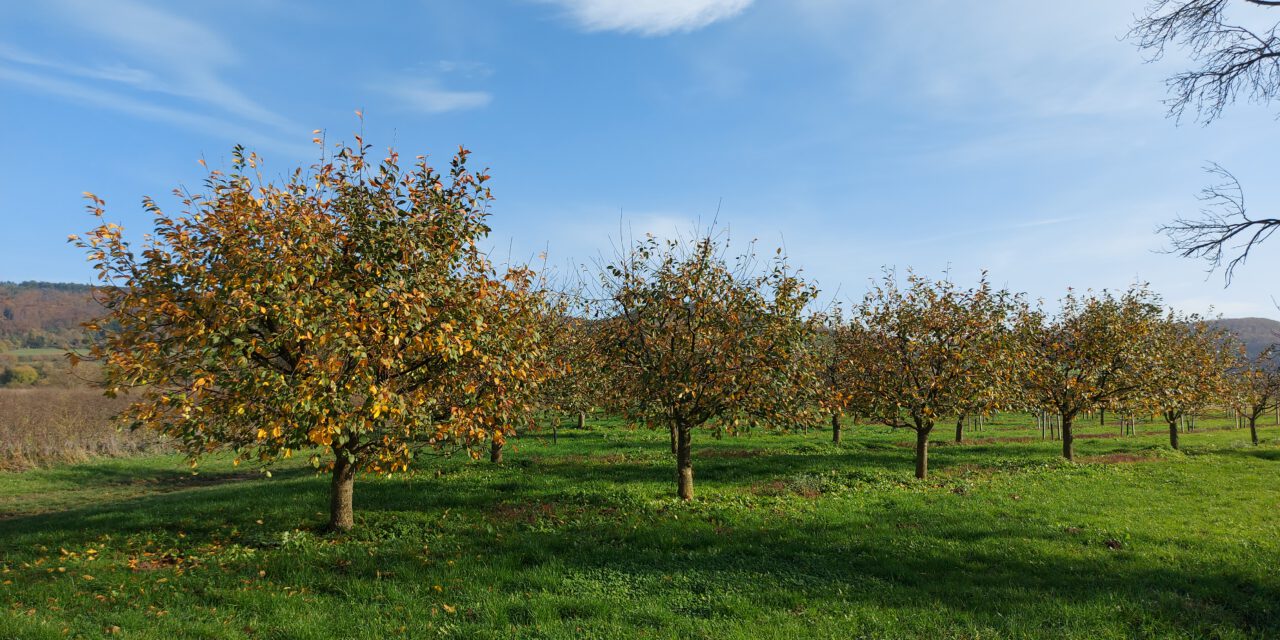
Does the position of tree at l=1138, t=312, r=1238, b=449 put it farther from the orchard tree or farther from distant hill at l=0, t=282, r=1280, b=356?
distant hill at l=0, t=282, r=1280, b=356

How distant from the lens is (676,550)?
1234 centimetres

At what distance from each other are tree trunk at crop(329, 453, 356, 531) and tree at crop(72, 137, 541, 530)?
88mm

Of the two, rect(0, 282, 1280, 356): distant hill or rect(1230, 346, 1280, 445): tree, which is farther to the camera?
rect(0, 282, 1280, 356): distant hill

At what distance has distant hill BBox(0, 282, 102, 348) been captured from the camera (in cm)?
12544

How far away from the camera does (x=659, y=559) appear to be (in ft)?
38.2

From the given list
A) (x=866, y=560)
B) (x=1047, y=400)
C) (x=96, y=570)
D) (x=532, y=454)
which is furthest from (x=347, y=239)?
(x=1047, y=400)

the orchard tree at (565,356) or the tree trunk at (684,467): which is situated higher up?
the orchard tree at (565,356)

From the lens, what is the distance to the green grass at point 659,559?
8.73 meters

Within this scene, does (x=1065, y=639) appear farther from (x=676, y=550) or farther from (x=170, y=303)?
(x=170, y=303)

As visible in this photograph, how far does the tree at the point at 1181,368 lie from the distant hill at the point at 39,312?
501ft

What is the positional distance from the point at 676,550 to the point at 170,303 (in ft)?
33.9

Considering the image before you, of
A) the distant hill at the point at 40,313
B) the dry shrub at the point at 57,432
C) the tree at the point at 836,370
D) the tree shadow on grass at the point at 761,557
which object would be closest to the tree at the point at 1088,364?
the tree at the point at 836,370

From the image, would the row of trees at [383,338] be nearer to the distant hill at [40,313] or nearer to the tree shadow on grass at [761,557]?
the tree shadow on grass at [761,557]

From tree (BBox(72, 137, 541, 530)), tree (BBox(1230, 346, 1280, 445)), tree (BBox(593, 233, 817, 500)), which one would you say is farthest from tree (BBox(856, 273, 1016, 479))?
tree (BBox(1230, 346, 1280, 445))
